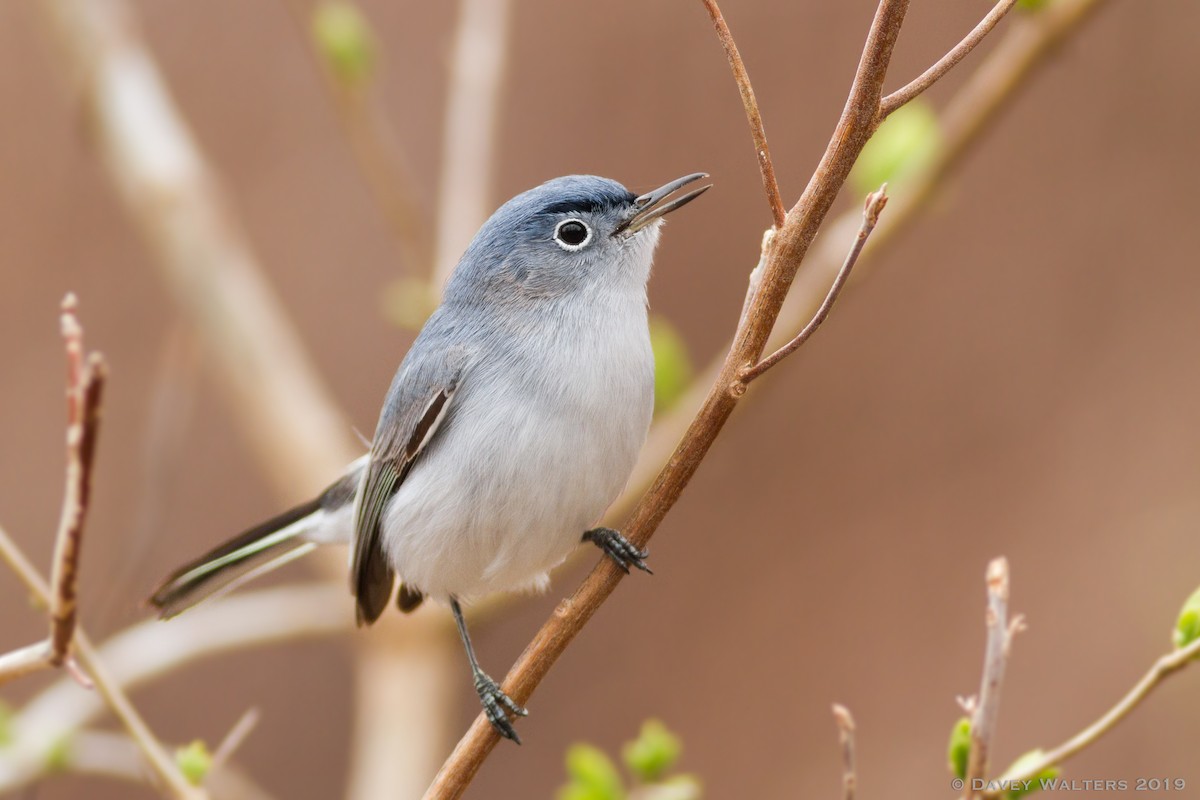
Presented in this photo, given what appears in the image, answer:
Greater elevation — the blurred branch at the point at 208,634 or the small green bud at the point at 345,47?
the small green bud at the point at 345,47

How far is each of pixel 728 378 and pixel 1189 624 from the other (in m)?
0.62

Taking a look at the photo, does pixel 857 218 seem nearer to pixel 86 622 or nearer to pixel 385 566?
pixel 385 566

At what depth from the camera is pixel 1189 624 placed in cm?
125

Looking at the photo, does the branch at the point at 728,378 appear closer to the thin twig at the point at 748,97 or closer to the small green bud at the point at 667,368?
the thin twig at the point at 748,97

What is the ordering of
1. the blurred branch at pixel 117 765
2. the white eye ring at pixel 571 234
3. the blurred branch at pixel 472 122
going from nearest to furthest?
the blurred branch at pixel 117 765, the white eye ring at pixel 571 234, the blurred branch at pixel 472 122

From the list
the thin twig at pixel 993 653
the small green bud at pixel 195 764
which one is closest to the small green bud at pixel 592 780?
the small green bud at pixel 195 764

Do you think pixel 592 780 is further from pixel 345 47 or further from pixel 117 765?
pixel 345 47

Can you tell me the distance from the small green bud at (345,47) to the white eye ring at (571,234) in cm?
99

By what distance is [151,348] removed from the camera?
4.67m

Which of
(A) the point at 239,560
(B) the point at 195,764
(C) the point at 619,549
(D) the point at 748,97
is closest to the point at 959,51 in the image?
(D) the point at 748,97

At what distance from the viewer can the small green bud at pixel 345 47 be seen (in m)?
2.94

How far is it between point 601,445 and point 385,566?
673 millimetres

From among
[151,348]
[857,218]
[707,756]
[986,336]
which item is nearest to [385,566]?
[857,218]

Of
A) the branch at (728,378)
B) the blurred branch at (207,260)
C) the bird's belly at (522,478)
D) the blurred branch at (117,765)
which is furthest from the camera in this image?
the blurred branch at (207,260)
